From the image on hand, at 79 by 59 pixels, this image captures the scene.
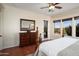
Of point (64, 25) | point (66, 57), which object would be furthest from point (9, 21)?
point (66, 57)

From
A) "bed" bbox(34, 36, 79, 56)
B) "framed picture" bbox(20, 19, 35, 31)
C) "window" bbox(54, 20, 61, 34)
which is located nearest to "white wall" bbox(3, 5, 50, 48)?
"framed picture" bbox(20, 19, 35, 31)

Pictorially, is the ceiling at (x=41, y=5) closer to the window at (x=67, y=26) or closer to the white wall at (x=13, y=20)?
the white wall at (x=13, y=20)

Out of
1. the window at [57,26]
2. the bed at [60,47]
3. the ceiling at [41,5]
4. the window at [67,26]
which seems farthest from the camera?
the window at [57,26]

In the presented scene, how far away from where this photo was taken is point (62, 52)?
148cm

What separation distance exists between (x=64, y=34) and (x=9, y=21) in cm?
103

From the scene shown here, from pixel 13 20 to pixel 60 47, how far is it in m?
0.96

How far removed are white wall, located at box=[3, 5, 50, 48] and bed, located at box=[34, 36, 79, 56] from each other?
1.05 feet

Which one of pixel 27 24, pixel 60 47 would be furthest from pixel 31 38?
pixel 60 47

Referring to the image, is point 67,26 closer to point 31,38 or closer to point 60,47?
point 60,47

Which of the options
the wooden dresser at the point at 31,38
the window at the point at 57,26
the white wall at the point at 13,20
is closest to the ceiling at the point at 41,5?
the white wall at the point at 13,20

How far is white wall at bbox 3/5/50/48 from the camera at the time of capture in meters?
1.72

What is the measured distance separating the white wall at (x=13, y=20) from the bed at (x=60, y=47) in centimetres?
32

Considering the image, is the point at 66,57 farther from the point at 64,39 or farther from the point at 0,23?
the point at 0,23

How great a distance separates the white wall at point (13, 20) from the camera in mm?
1719
